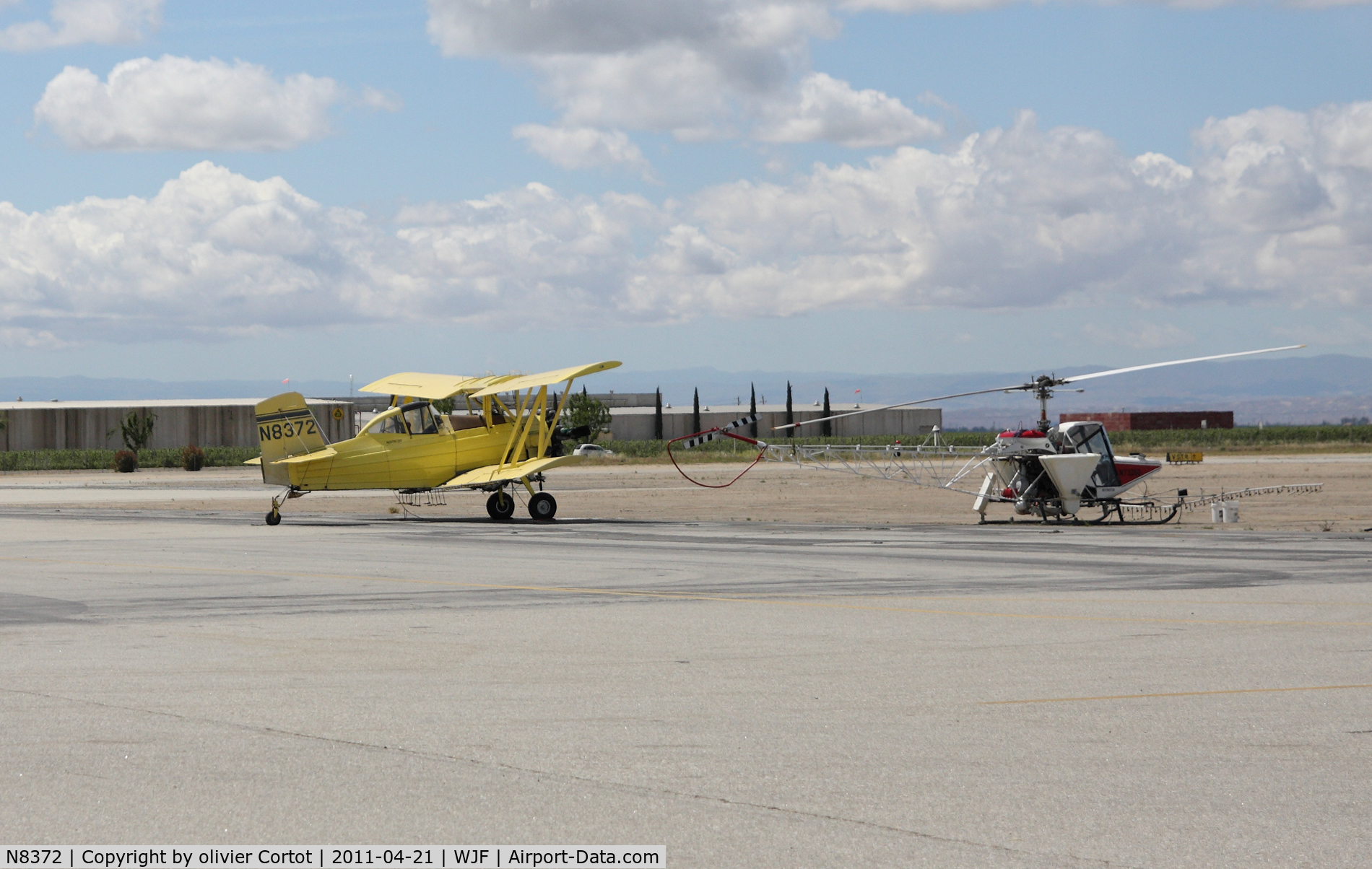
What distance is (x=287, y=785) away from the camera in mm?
6145

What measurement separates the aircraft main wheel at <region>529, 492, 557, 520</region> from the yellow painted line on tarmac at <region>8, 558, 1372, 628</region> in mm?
11025

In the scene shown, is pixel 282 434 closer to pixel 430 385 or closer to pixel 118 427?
pixel 430 385

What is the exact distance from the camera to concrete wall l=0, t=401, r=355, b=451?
319 feet

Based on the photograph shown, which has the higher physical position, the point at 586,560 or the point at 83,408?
the point at 83,408

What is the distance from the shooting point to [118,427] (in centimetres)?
9825

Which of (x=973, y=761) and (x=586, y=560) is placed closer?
(x=973, y=761)

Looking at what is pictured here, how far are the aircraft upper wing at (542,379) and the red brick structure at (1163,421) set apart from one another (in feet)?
322

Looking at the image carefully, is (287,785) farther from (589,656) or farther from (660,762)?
(589,656)

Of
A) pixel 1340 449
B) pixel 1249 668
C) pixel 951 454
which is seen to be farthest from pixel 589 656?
pixel 1340 449

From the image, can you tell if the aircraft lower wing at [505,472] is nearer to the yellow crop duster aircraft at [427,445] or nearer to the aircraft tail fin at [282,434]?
the yellow crop duster aircraft at [427,445]

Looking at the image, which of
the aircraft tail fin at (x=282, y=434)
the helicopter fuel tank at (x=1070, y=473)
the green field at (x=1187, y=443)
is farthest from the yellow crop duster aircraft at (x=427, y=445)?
the green field at (x=1187, y=443)

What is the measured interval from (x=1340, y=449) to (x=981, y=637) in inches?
3484

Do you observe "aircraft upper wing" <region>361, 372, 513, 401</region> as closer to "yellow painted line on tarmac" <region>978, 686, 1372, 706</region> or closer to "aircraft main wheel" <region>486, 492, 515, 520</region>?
"aircraft main wheel" <region>486, 492, 515, 520</region>

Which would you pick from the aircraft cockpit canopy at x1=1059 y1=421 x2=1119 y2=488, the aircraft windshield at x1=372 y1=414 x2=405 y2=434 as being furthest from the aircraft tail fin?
the aircraft cockpit canopy at x1=1059 y1=421 x2=1119 y2=488
